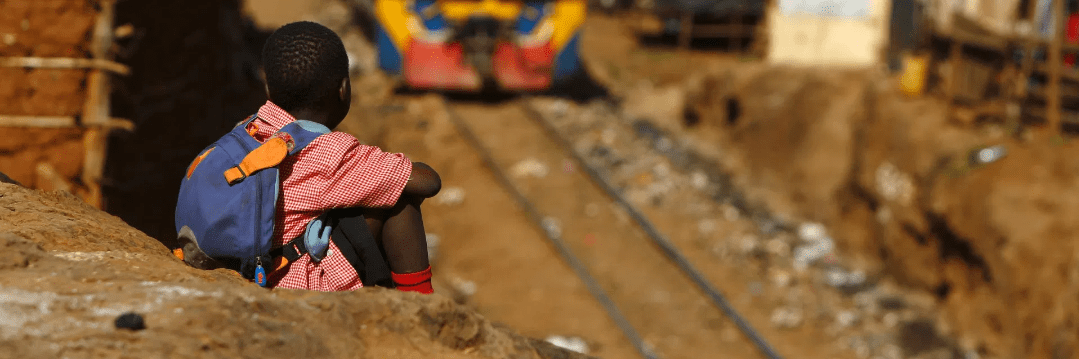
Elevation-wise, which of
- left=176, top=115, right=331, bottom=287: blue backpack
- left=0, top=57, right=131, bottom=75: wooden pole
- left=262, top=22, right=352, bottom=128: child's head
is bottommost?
left=0, top=57, right=131, bottom=75: wooden pole

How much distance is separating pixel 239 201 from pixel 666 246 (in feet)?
23.5

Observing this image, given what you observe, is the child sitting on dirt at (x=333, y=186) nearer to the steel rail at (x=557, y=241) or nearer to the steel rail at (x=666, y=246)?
the steel rail at (x=557, y=241)

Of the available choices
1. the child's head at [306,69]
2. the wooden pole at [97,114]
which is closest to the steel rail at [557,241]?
the wooden pole at [97,114]

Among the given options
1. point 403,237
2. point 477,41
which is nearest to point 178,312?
point 403,237

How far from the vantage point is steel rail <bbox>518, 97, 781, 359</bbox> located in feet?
24.8

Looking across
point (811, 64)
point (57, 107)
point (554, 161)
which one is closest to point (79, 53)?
point (57, 107)

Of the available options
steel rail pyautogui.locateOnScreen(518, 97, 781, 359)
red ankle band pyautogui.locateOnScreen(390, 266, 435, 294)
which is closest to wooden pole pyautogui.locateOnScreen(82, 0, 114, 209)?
red ankle band pyautogui.locateOnScreen(390, 266, 435, 294)

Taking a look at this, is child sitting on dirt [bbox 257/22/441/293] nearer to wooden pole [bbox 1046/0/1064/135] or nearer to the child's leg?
the child's leg

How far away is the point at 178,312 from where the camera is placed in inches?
77.0

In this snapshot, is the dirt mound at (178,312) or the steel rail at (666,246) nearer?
the dirt mound at (178,312)

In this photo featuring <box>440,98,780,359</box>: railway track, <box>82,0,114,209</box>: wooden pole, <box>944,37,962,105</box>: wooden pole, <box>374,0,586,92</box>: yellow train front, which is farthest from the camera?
<box>374,0,586,92</box>: yellow train front

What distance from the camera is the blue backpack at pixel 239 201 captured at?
215cm

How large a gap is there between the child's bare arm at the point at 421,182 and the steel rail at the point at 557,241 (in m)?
4.89

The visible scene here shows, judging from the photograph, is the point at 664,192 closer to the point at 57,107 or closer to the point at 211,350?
the point at 57,107
